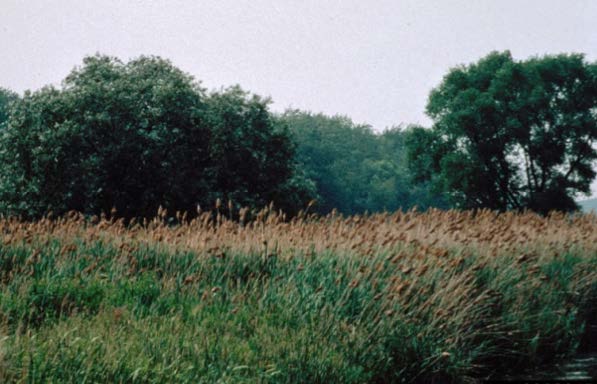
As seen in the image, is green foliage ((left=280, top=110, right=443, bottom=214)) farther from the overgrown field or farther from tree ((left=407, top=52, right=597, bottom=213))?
the overgrown field

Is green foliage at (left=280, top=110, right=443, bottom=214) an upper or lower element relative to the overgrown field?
upper

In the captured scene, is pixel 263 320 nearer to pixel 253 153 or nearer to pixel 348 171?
pixel 253 153

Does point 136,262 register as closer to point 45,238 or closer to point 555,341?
point 45,238

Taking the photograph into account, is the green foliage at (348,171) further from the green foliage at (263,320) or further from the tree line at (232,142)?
the green foliage at (263,320)

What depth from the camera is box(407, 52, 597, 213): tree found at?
41031 millimetres

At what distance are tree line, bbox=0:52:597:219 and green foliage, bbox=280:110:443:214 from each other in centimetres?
2176

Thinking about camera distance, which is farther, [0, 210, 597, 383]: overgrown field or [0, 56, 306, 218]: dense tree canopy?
[0, 56, 306, 218]: dense tree canopy

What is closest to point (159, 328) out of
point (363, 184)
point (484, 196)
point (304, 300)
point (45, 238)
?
point (304, 300)

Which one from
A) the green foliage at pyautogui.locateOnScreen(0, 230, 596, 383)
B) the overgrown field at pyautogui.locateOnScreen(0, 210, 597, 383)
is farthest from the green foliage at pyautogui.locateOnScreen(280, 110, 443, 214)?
the green foliage at pyautogui.locateOnScreen(0, 230, 596, 383)

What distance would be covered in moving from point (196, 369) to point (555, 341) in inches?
231

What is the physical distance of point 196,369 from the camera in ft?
17.4

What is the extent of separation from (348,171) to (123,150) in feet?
153

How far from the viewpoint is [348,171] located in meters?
72.8

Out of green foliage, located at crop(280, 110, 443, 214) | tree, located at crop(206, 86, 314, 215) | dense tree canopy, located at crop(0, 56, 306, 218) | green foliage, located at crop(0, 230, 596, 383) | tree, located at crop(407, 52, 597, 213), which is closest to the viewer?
green foliage, located at crop(0, 230, 596, 383)
